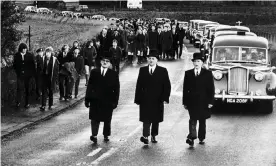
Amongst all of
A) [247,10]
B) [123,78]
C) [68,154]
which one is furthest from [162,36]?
[247,10]

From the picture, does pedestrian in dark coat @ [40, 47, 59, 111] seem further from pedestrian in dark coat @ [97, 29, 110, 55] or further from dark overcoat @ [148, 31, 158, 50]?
dark overcoat @ [148, 31, 158, 50]

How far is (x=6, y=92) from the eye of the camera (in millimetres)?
20516

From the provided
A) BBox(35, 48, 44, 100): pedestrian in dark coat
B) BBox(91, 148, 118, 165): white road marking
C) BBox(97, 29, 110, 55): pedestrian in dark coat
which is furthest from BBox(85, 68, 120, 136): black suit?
BBox(97, 29, 110, 55): pedestrian in dark coat

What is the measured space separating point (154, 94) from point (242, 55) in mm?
7331

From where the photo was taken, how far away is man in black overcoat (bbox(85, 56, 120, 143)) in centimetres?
1543

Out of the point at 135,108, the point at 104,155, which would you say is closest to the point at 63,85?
the point at 135,108

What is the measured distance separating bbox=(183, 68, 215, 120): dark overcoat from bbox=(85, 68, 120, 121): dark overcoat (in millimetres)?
1428

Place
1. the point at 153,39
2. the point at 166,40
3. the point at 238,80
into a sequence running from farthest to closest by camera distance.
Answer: the point at 166,40 < the point at 153,39 < the point at 238,80

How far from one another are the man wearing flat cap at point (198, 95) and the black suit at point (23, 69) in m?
6.18

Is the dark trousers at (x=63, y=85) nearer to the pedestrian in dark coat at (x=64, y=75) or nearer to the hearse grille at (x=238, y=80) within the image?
the pedestrian in dark coat at (x=64, y=75)

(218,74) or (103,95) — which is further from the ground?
(103,95)

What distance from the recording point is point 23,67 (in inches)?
798

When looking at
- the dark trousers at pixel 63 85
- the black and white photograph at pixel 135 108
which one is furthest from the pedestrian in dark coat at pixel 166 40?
the dark trousers at pixel 63 85

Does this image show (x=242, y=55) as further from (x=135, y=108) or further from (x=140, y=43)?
(x=140, y=43)
